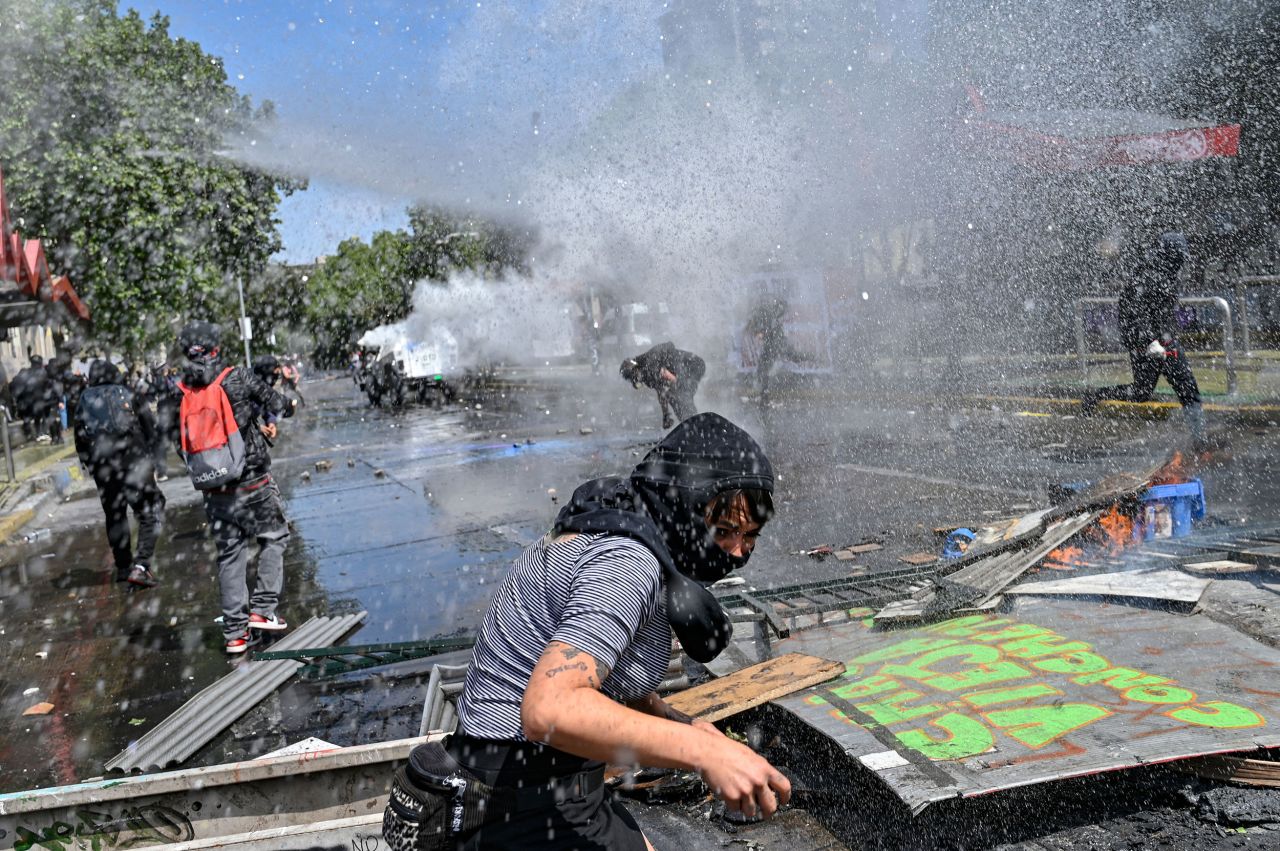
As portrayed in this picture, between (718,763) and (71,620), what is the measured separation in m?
7.26

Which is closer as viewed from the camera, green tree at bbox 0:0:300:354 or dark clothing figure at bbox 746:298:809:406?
dark clothing figure at bbox 746:298:809:406

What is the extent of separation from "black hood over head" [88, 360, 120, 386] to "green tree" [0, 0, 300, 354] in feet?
54.9


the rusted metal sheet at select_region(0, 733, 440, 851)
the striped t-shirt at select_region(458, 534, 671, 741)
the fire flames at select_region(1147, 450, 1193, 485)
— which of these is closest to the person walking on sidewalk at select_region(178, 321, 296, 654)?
the rusted metal sheet at select_region(0, 733, 440, 851)

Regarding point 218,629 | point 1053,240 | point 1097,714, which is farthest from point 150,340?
point 1097,714

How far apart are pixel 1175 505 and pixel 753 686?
353cm

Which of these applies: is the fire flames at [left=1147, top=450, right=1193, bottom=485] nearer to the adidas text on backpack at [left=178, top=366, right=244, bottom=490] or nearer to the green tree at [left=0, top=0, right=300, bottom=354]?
the adidas text on backpack at [left=178, top=366, right=244, bottom=490]

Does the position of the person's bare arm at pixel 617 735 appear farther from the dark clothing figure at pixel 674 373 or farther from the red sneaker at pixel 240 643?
the dark clothing figure at pixel 674 373

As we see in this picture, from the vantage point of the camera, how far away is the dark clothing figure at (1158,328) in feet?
35.0

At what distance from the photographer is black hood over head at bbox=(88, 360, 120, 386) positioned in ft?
26.1

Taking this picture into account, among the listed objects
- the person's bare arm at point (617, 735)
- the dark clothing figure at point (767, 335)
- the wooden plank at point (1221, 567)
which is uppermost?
the dark clothing figure at point (767, 335)

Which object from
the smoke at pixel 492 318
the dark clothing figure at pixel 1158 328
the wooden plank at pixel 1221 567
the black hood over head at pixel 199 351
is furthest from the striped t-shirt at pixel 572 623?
the smoke at pixel 492 318

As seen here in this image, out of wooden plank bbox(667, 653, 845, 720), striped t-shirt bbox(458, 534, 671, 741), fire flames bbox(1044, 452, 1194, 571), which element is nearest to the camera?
striped t-shirt bbox(458, 534, 671, 741)

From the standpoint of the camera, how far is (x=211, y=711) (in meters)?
5.11

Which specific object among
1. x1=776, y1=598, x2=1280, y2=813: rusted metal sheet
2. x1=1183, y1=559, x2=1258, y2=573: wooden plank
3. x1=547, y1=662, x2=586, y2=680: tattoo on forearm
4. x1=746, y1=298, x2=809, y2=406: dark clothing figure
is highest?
x1=746, y1=298, x2=809, y2=406: dark clothing figure
